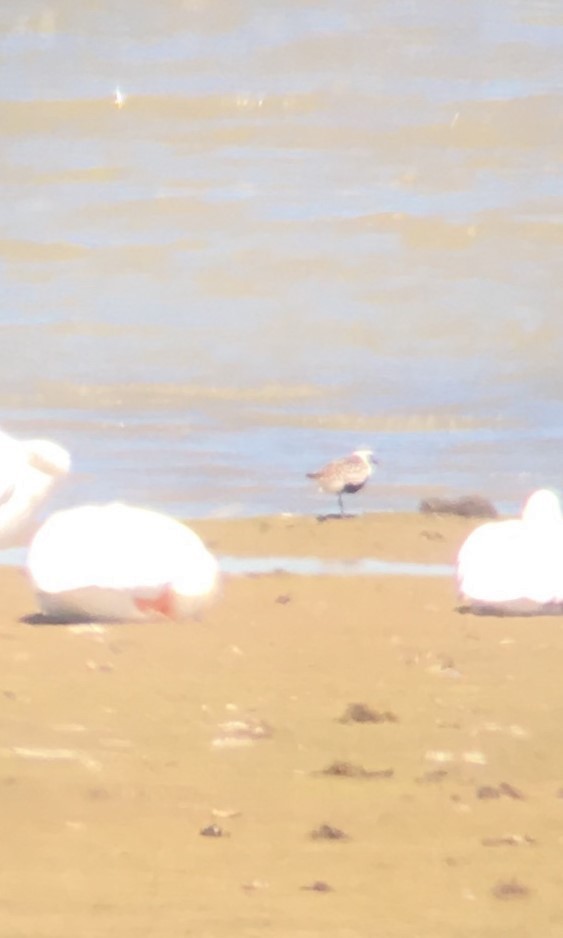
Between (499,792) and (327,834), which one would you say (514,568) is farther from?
(327,834)

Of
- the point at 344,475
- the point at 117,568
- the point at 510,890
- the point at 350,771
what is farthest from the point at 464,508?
the point at 510,890

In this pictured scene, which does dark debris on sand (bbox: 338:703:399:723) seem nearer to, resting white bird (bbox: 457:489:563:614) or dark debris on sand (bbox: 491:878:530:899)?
dark debris on sand (bbox: 491:878:530:899)

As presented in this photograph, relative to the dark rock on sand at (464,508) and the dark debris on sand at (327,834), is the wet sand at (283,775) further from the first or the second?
→ the dark rock on sand at (464,508)

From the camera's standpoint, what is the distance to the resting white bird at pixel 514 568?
7801 millimetres

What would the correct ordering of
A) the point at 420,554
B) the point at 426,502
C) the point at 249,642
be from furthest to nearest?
the point at 426,502, the point at 420,554, the point at 249,642

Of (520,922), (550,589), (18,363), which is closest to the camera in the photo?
(520,922)

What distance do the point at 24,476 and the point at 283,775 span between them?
12.1 ft

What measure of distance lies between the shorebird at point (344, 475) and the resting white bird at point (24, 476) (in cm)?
291

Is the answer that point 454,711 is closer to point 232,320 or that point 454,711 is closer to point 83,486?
point 83,486

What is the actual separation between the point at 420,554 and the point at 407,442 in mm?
3324

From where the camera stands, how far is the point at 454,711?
19.4ft

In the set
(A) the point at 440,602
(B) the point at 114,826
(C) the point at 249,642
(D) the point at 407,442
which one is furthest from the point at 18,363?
(B) the point at 114,826

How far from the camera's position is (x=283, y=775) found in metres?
5.05

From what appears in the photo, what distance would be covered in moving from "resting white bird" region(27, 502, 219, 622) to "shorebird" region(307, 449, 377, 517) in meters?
3.93
